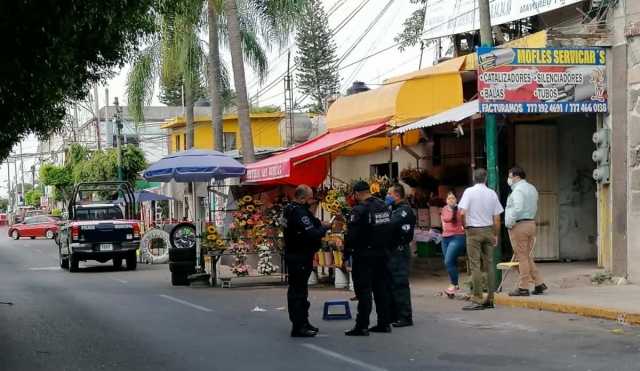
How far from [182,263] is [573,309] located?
9.27m

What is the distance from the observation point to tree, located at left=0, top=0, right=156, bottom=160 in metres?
8.70

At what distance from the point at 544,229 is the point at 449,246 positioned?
4.46 m

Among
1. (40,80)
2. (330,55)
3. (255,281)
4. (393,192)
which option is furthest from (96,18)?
(330,55)

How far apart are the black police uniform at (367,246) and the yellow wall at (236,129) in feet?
128

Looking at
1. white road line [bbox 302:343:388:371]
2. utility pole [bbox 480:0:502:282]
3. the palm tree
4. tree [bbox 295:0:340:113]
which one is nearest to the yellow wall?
tree [bbox 295:0:340:113]

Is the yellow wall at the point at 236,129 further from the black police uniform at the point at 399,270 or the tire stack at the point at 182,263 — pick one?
the black police uniform at the point at 399,270

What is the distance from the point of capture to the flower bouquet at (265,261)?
18.1m

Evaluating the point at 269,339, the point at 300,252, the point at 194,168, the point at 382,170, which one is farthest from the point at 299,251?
the point at 382,170

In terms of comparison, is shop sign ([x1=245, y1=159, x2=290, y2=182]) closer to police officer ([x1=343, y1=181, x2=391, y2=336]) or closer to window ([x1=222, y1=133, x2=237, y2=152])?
police officer ([x1=343, y1=181, x2=391, y2=336])

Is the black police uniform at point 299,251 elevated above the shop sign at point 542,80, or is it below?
below

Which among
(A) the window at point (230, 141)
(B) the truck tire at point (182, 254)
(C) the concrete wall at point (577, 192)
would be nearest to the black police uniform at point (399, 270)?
(C) the concrete wall at point (577, 192)

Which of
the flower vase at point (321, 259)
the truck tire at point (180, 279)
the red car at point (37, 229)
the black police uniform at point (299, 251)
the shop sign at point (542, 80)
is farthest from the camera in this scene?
the red car at point (37, 229)

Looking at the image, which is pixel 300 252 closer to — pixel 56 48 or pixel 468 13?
pixel 56 48

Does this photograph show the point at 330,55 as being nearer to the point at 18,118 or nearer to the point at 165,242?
the point at 165,242
